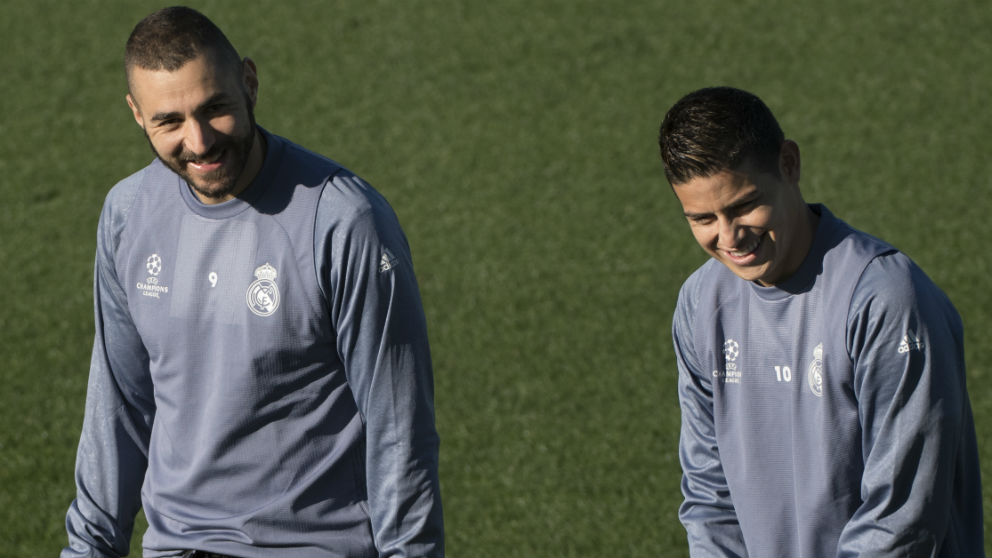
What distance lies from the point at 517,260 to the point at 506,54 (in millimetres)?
2912

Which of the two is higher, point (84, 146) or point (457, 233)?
point (84, 146)

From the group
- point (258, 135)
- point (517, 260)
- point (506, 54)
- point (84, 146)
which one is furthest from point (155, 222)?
point (506, 54)

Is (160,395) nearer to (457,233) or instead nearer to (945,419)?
(945,419)

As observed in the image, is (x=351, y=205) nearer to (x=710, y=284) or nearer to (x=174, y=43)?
(x=174, y=43)

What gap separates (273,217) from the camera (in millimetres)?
2869

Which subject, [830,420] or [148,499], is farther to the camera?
[148,499]

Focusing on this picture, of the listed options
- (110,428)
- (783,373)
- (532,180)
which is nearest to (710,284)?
(783,373)

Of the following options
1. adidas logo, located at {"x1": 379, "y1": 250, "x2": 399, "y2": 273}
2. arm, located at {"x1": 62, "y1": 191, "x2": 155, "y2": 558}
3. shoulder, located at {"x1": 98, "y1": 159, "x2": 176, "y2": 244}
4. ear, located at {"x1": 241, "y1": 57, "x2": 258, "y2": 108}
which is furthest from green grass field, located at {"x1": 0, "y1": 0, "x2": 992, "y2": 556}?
ear, located at {"x1": 241, "y1": 57, "x2": 258, "y2": 108}

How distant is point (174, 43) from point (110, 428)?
970mm

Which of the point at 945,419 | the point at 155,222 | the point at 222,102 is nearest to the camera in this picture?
the point at 945,419

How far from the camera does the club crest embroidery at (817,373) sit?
8.52 feet

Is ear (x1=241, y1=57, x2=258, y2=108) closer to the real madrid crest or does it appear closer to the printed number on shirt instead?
the real madrid crest

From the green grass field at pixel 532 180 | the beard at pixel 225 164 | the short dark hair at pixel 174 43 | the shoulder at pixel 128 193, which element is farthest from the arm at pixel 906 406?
the green grass field at pixel 532 180

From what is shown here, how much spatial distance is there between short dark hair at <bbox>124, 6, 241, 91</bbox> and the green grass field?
3.03 meters
